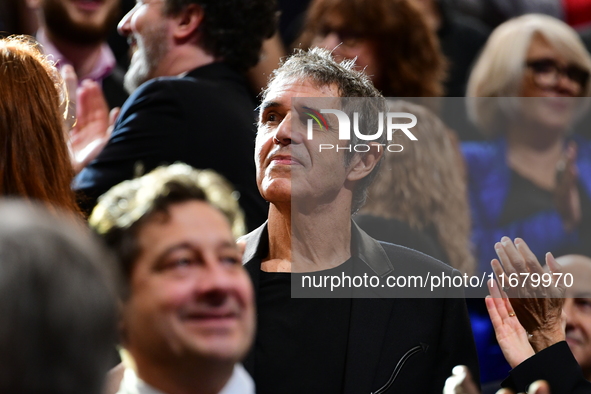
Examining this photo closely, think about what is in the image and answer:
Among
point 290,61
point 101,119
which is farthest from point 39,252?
point 101,119

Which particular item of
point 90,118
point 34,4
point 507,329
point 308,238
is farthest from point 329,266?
point 34,4

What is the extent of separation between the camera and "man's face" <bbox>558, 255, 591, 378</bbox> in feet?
7.07

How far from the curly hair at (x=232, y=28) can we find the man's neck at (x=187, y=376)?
1.56 m

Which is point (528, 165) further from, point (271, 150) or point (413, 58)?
point (413, 58)

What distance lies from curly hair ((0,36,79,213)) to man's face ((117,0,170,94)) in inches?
35.1

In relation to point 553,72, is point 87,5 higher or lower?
higher

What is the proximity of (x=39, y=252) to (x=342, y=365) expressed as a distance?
1.18m

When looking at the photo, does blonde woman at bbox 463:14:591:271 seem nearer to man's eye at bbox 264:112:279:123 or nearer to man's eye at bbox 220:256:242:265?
man's eye at bbox 264:112:279:123

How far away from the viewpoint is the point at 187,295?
149cm

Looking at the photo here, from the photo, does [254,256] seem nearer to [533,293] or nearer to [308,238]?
[308,238]

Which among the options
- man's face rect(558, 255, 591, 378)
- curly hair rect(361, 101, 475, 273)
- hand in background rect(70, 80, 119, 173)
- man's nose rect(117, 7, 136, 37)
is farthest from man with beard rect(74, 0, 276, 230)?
man's face rect(558, 255, 591, 378)

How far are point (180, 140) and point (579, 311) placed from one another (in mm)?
1177

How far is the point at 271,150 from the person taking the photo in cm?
210

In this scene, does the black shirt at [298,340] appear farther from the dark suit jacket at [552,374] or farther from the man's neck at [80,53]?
the man's neck at [80,53]
